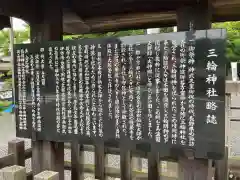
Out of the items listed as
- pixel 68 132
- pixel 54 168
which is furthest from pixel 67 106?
pixel 54 168

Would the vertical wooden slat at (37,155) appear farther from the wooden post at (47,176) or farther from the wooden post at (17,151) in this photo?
the wooden post at (47,176)

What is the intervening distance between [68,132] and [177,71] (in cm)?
115

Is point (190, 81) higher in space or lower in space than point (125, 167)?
higher

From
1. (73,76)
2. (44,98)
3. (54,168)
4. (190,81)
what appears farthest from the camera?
(54,168)

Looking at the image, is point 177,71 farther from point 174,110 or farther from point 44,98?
point 44,98

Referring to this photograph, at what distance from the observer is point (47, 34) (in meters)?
2.57

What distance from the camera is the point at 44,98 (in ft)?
8.32

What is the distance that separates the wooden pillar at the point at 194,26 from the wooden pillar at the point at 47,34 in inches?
47.1

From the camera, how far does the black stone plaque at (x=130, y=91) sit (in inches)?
75.0

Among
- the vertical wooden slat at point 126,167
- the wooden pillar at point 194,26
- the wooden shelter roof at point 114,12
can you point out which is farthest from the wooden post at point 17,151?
the wooden pillar at point 194,26

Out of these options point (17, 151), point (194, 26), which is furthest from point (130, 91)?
point (17, 151)

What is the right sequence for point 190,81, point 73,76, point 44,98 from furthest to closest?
point 44,98, point 73,76, point 190,81

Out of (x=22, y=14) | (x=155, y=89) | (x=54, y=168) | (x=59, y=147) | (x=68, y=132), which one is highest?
(x=22, y=14)

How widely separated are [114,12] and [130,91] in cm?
95
